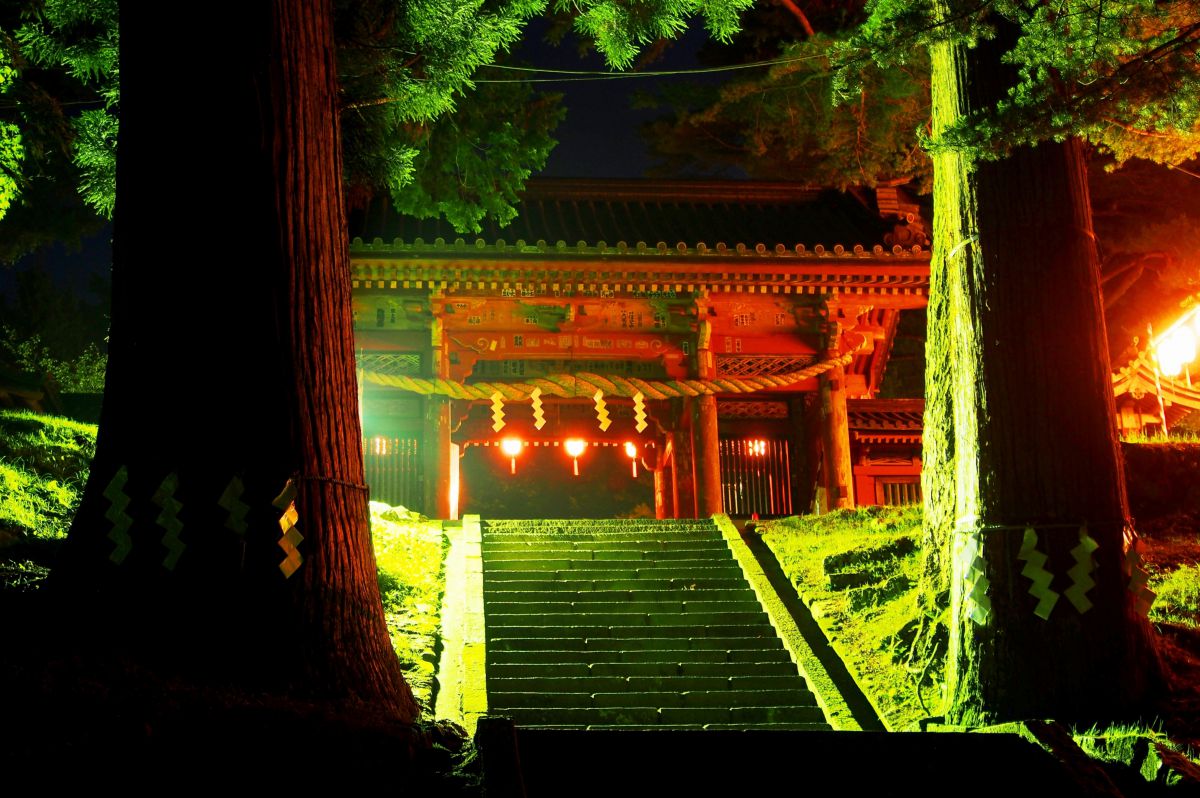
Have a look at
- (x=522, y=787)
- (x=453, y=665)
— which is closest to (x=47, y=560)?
(x=453, y=665)

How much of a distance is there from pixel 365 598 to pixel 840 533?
311 inches

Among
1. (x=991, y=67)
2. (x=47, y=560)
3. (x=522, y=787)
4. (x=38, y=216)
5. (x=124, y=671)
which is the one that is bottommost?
→ (x=522, y=787)

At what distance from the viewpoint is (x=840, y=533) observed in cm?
1264

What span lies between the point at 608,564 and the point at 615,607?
1268 millimetres

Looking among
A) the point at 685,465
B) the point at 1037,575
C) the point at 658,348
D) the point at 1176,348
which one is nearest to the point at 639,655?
the point at 1037,575

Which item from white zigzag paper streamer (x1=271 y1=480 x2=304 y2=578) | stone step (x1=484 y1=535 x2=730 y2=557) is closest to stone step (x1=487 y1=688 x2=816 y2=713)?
white zigzag paper streamer (x1=271 y1=480 x2=304 y2=578)

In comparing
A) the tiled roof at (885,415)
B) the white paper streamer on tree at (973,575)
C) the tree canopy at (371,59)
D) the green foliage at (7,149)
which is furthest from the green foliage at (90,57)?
the tiled roof at (885,415)

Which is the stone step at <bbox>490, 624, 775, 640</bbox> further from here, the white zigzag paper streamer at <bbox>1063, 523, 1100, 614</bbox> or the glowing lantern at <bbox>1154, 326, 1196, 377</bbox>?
the glowing lantern at <bbox>1154, 326, 1196, 377</bbox>

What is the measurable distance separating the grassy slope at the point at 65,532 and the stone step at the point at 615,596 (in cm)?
71

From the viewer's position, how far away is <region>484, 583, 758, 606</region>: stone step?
10.9 metres

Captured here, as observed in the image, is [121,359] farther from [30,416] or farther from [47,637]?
[30,416]

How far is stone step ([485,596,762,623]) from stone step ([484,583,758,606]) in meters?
0.03

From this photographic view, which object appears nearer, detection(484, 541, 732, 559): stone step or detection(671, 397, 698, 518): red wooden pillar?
detection(484, 541, 732, 559): stone step

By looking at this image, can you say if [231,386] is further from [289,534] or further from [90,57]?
[90,57]
